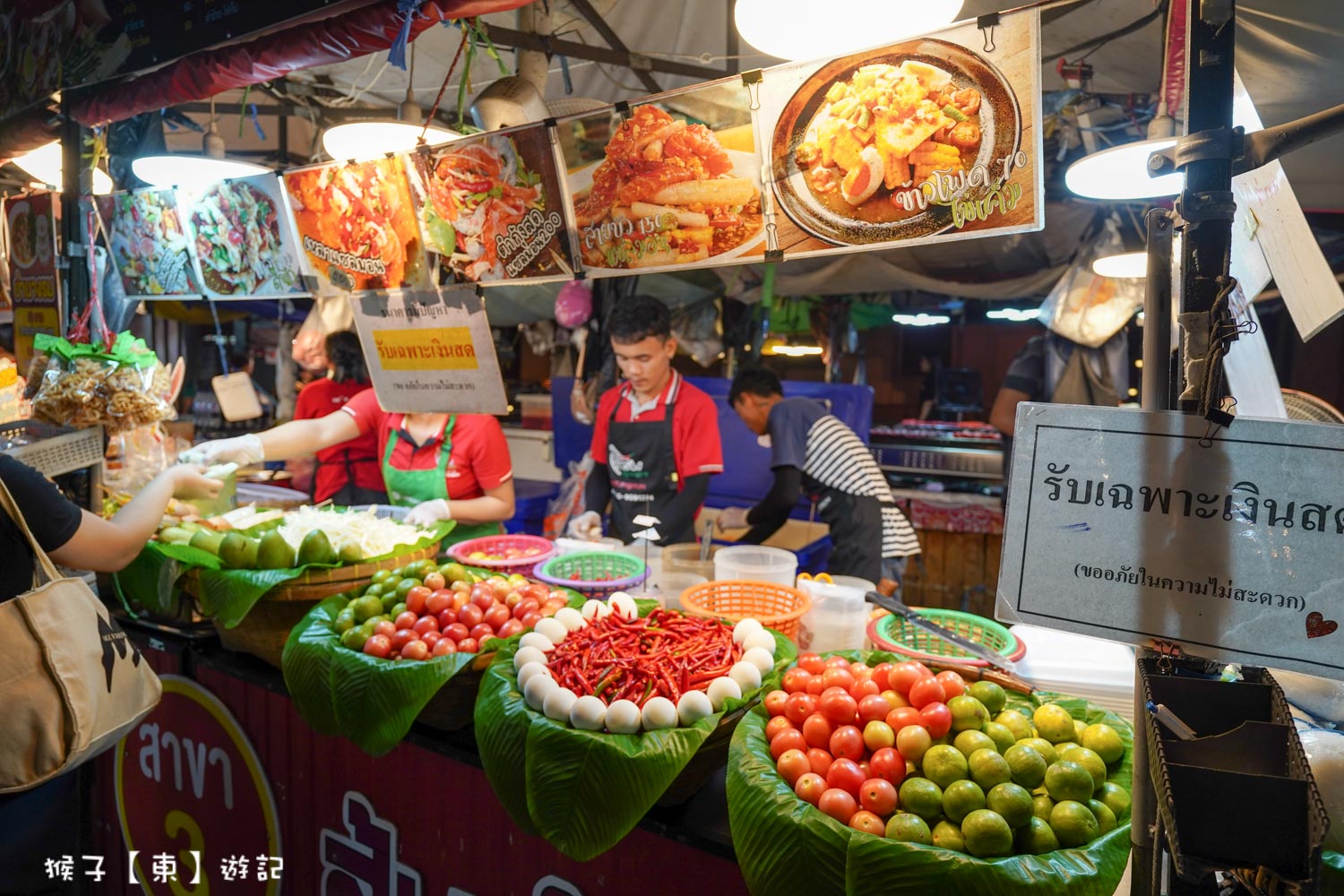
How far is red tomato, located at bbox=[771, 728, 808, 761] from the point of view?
1541 millimetres

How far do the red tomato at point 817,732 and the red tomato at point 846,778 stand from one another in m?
0.11

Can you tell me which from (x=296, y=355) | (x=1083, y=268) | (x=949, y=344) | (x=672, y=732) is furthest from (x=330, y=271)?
(x=949, y=344)

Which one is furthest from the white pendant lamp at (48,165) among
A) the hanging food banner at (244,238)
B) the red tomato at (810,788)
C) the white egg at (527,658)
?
the red tomato at (810,788)

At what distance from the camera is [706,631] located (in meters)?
2.12

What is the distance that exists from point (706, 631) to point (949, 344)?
10.3 m

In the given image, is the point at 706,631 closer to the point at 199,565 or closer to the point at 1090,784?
the point at 1090,784

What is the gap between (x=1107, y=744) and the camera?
4.91 ft

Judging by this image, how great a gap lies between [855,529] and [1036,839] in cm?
265

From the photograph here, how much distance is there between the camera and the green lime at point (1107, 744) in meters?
1.50

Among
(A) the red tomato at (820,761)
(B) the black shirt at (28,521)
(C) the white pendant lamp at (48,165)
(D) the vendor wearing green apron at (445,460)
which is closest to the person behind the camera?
(A) the red tomato at (820,761)

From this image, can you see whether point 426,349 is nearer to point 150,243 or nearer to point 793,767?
point 150,243

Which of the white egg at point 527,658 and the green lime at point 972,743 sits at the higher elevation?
the white egg at point 527,658

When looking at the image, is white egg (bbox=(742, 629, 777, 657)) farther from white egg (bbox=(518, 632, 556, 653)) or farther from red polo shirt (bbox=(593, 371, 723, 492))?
red polo shirt (bbox=(593, 371, 723, 492))

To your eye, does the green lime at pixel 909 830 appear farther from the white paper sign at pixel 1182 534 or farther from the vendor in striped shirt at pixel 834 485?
the vendor in striped shirt at pixel 834 485
